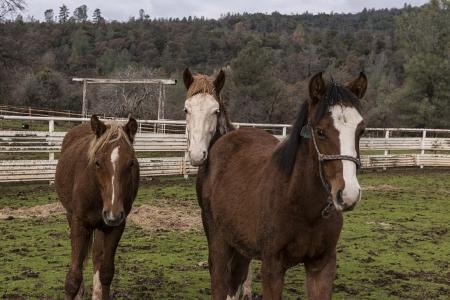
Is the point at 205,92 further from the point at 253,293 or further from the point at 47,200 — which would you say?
the point at 47,200

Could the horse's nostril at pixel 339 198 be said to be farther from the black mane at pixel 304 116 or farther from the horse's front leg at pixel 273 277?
the horse's front leg at pixel 273 277

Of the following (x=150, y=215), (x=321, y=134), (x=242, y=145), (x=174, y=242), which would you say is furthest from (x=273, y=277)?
(x=150, y=215)

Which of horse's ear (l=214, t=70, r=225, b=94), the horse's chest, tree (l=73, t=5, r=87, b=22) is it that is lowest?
the horse's chest

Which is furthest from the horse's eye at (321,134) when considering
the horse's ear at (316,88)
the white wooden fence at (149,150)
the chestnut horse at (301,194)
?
the white wooden fence at (149,150)

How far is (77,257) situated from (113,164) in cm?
96

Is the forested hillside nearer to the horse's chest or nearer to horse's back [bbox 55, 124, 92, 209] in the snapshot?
the horse's chest

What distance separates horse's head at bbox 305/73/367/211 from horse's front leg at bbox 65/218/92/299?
2.58 m

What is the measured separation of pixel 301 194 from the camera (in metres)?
3.02

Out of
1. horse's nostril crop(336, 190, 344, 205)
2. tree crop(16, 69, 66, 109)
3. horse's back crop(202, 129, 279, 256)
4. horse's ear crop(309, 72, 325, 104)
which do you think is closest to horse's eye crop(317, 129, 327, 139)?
horse's ear crop(309, 72, 325, 104)

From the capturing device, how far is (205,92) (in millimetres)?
4695

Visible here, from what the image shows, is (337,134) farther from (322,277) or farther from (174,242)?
(174,242)

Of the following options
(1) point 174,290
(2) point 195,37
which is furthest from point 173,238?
(2) point 195,37

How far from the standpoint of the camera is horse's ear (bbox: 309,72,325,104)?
2.80 metres

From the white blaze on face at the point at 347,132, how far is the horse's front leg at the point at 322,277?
779 millimetres
